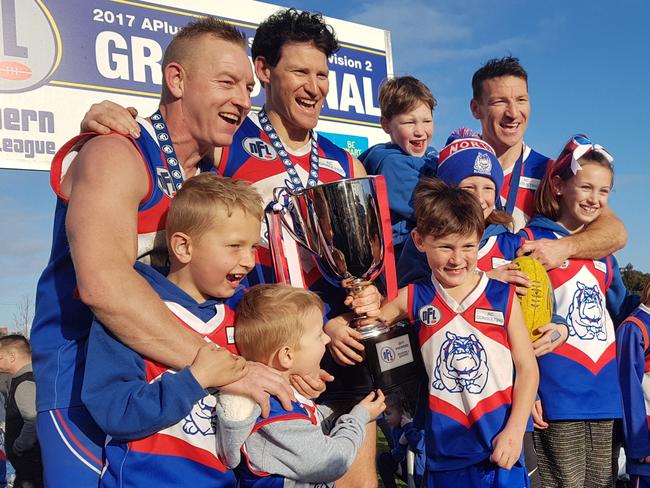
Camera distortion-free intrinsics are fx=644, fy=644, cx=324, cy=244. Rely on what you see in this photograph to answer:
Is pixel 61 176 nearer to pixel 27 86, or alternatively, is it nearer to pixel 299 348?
pixel 299 348

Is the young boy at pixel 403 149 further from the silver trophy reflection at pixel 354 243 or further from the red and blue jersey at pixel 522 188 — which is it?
the silver trophy reflection at pixel 354 243

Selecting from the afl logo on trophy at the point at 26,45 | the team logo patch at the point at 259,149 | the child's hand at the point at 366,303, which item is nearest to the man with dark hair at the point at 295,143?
the team logo patch at the point at 259,149

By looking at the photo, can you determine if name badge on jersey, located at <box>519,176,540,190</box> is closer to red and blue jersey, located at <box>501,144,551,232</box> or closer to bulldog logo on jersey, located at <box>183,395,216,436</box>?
red and blue jersey, located at <box>501,144,551,232</box>

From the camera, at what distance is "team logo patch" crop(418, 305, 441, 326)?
8.86 ft

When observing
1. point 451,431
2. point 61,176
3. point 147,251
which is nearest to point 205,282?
point 147,251

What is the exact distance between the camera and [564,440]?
318 centimetres

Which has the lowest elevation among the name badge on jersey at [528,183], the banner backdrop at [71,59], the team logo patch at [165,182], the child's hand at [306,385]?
the child's hand at [306,385]

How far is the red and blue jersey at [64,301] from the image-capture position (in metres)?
2.11

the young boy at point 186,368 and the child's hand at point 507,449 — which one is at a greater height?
the young boy at point 186,368

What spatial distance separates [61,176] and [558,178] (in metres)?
2.50

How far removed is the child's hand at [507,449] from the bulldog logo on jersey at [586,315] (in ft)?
3.08

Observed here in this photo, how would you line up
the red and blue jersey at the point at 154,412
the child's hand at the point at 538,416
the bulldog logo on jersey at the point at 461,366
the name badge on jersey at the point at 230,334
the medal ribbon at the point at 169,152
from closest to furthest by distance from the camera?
the red and blue jersey at the point at 154,412 < the name badge on jersey at the point at 230,334 < the medal ribbon at the point at 169,152 < the bulldog logo on jersey at the point at 461,366 < the child's hand at the point at 538,416

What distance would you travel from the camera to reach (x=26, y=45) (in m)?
6.31

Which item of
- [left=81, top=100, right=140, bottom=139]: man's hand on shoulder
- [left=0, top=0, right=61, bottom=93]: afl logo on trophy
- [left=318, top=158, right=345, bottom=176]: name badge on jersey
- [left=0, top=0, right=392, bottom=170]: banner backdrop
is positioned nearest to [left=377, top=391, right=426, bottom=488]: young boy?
[left=318, top=158, right=345, bottom=176]: name badge on jersey
